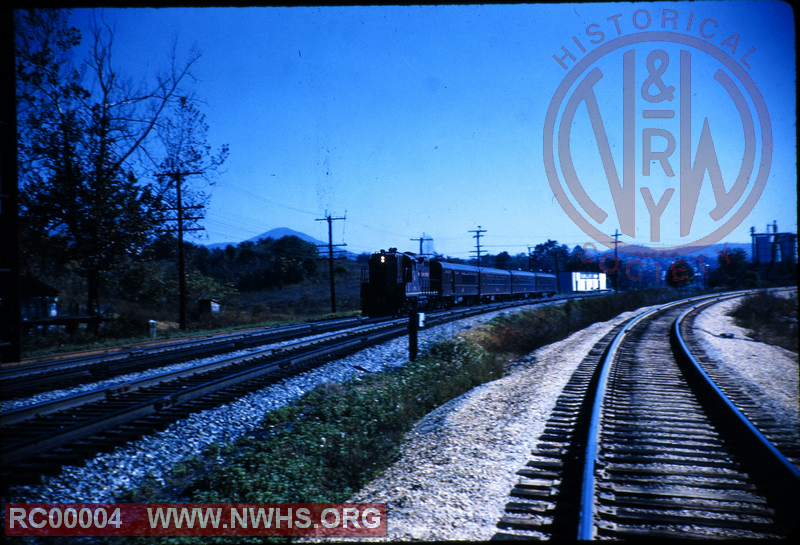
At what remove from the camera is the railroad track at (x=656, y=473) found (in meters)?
3.64

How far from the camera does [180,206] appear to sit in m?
24.1

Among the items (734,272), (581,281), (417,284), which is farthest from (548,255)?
(417,284)

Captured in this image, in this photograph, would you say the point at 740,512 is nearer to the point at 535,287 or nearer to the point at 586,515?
the point at 586,515

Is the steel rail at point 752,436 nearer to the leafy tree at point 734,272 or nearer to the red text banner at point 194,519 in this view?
the red text banner at point 194,519

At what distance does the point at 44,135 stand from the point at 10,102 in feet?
62.4

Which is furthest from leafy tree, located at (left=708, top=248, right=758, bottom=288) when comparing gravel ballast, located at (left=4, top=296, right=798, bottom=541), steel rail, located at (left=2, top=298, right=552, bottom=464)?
steel rail, located at (left=2, top=298, right=552, bottom=464)

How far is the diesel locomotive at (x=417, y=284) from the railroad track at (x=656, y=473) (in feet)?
30.2

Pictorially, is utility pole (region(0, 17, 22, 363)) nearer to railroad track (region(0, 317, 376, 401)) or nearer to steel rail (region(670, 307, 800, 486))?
steel rail (region(670, 307, 800, 486))

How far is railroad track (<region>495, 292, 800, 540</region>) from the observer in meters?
3.64

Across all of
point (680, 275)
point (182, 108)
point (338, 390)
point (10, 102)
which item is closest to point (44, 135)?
point (182, 108)

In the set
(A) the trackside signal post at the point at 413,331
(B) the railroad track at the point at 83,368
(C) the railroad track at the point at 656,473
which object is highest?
(A) the trackside signal post at the point at 413,331

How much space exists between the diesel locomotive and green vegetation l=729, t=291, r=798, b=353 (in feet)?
36.8

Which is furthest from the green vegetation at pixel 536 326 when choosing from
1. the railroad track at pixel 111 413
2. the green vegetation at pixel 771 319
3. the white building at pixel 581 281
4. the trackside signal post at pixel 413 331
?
the white building at pixel 581 281

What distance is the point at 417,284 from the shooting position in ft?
84.9
